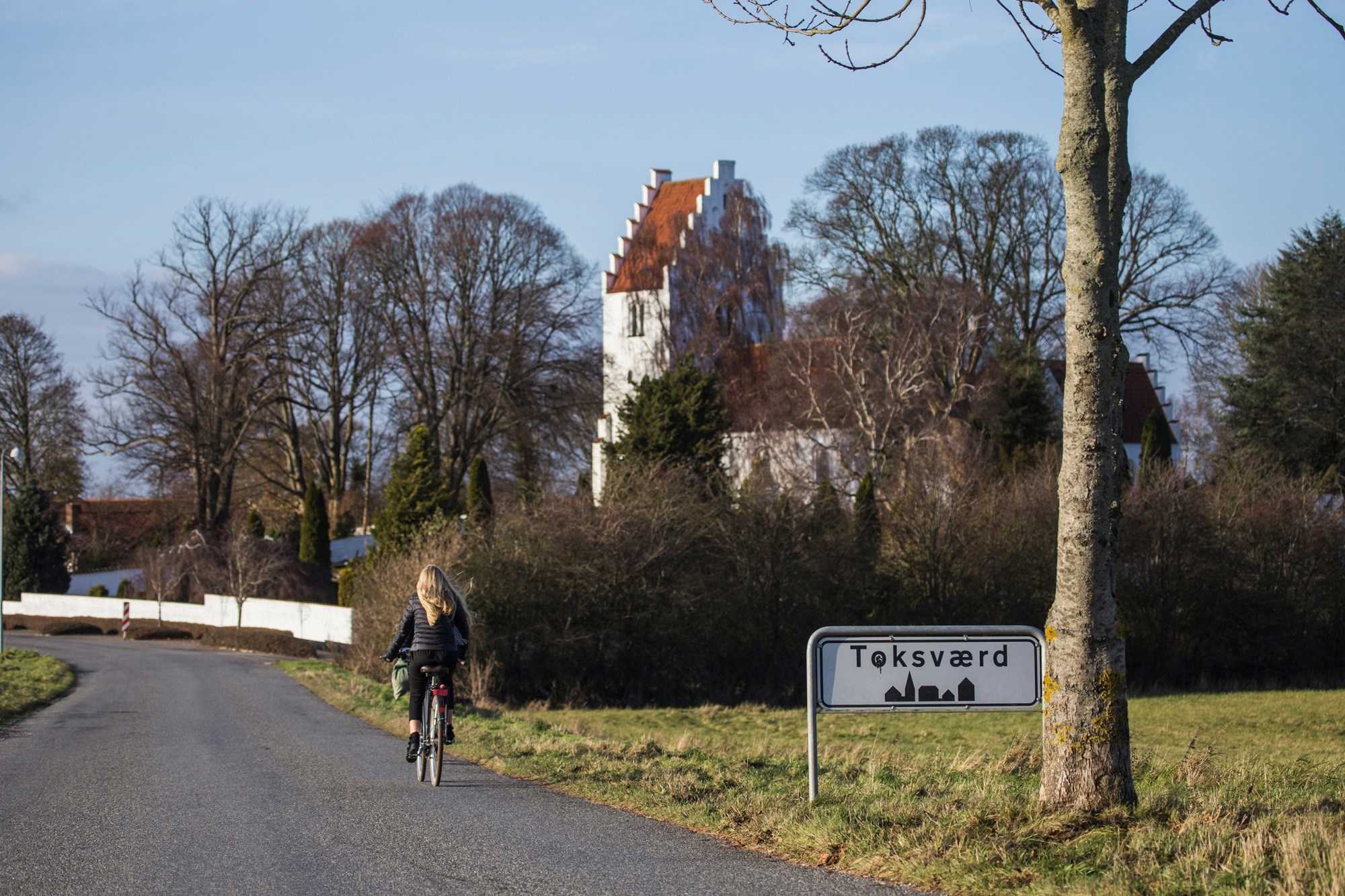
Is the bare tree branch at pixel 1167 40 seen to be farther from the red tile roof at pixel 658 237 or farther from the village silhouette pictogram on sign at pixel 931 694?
the red tile roof at pixel 658 237

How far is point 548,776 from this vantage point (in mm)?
10453

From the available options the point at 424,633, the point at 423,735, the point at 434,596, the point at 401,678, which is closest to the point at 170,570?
the point at 401,678

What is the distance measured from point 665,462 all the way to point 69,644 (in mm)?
24305

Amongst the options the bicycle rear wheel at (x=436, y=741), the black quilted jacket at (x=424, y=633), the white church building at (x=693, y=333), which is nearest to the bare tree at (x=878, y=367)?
the white church building at (x=693, y=333)

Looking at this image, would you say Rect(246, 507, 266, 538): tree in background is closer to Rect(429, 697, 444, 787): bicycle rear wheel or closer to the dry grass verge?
the dry grass verge

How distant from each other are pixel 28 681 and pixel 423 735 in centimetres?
1942

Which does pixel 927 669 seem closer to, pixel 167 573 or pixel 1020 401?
pixel 1020 401

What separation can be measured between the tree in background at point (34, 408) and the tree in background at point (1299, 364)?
5091cm

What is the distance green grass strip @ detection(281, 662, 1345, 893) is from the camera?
5.99 metres

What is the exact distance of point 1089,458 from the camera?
7223 millimetres

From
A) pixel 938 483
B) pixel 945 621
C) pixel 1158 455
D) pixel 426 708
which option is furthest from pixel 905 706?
pixel 1158 455

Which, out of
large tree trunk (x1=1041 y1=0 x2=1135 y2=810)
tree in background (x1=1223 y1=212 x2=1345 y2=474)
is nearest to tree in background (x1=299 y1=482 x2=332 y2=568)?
tree in background (x1=1223 y1=212 x2=1345 y2=474)

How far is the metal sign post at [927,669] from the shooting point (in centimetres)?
788

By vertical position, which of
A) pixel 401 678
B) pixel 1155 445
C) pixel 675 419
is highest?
pixel 1155 445
